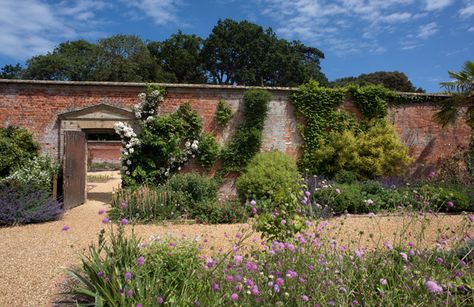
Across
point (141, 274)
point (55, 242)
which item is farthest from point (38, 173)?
point (141, 274)

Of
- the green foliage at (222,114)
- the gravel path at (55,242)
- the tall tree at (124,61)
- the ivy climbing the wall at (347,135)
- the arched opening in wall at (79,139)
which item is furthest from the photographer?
the tall tree at (124,61)

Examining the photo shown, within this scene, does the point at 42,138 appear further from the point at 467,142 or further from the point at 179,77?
the point at 179,77

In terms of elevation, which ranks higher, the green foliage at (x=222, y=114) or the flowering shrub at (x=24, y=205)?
the green foliage at (x=222, y=114)

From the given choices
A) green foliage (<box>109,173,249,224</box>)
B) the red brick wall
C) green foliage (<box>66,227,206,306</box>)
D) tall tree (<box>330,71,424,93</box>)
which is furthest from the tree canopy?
green foliage (<box>66,227,206,306</box>)

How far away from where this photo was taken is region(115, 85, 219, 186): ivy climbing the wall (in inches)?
413

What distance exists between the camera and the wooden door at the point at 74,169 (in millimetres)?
9711

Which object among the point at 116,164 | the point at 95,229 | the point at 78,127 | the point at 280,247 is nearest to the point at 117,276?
the point at 280,247

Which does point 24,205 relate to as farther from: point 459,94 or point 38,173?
point 459,94

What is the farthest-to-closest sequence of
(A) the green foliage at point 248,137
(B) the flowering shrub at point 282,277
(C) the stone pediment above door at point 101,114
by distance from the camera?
(A) the green foliage at point 248,137 < (C) the stone pediment above door at point 101,114 < (B) the flowering shrub at point 282,277

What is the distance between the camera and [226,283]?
292cm

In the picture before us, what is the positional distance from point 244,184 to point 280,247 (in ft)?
22.3

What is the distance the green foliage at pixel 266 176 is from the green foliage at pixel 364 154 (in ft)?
4.25

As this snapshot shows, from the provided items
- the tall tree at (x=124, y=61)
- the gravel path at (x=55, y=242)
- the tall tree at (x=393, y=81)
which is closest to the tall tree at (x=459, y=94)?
the gravel path at (x=55, y=242)

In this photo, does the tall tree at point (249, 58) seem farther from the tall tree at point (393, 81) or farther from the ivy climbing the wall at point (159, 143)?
the ivy climbing the wall at point (159, 143)
